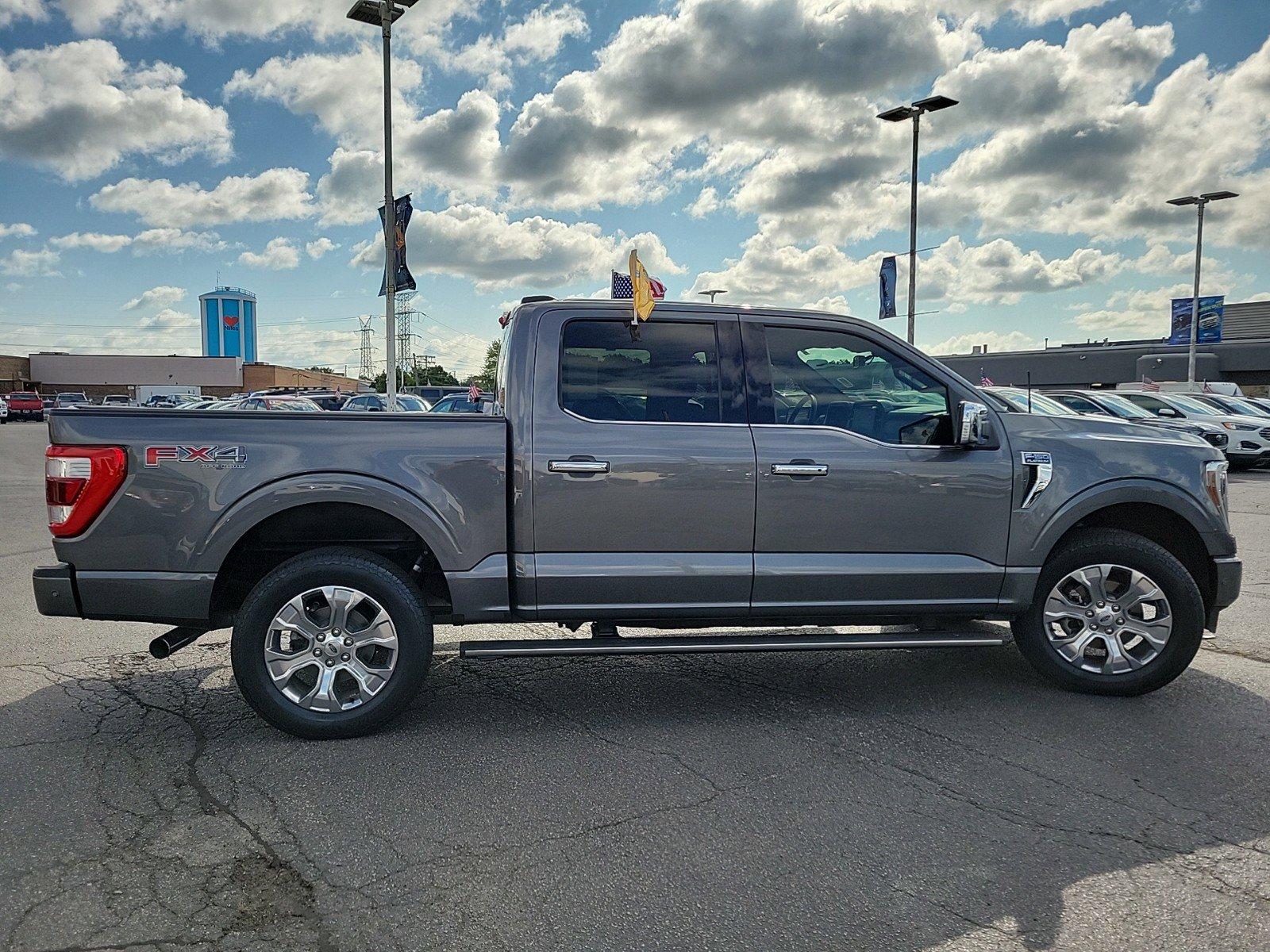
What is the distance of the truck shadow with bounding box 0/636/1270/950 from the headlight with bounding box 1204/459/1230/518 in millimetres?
998

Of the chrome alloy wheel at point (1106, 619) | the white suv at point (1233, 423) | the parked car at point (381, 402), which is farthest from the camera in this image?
the parked car at point (381, 402)

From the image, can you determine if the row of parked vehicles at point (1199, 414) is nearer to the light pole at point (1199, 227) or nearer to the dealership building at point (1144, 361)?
the light pole at point (1199, 227)

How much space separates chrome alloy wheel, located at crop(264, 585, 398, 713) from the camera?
4.32 m

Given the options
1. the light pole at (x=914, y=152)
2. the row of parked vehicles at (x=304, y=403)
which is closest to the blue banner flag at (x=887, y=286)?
the light pole at (x=914, y=152)

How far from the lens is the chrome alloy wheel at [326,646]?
4.32 metres

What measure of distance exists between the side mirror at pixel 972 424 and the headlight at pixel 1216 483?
1.34 metres

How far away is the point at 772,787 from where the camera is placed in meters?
3.84

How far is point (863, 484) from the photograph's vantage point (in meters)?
4.69

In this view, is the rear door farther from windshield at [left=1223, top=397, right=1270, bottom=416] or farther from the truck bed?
windshield at [left=1223, top=397, right=1270, bottom=416]

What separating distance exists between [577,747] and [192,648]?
305 centimetres

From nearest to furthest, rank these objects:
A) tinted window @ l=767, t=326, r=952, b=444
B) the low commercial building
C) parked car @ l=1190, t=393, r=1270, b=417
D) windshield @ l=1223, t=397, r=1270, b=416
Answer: tinted window @ l=767, t=326, r=952, b=444 → windshield @ l=1223, t=397, r=1270, b=416 → parked car @ l=1190, t=393, r=1270, b=417 → the low commercial building

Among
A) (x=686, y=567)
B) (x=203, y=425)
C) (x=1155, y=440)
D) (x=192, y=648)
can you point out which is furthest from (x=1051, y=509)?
(x=192, y=648)

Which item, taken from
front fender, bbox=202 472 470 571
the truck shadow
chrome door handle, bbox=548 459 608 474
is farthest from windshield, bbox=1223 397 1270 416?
front fender, bbox=202 472 470 571

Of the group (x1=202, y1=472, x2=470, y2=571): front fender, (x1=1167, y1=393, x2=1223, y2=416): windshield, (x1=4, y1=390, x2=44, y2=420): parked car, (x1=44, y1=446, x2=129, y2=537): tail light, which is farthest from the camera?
(x1=4, y1=390, x2=44, y2=420): parked car
